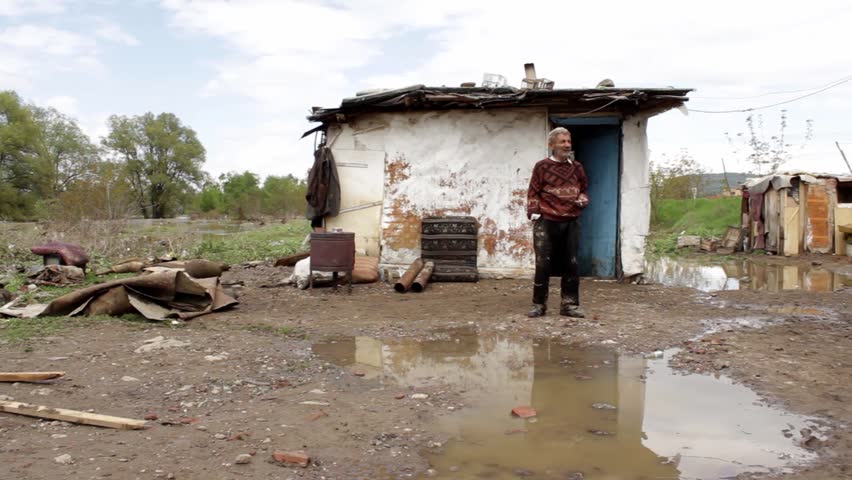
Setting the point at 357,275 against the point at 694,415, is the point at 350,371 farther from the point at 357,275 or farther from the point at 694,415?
the point at 357,275

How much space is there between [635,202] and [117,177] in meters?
15.8

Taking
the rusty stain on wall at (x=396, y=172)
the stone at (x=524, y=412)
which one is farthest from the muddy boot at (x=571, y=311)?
the rusty stain on wall at (x=396, y=172)

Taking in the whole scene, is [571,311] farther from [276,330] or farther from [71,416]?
[71,416]

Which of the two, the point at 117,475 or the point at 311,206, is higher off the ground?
the point at 311,206

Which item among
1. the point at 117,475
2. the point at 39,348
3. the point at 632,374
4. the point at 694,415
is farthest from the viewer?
the point at 39,348

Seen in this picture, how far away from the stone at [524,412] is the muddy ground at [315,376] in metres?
0.35

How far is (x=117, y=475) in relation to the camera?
2.48 metres

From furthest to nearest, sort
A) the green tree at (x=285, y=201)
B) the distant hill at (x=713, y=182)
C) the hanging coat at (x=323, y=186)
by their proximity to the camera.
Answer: the green tree at (x=285, y=201)
the distant hill at (x=713, y=182)
the hanging coat at (x=323, y=186)

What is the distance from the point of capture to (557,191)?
5809mm

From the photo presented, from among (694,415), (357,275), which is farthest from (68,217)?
(694,415)

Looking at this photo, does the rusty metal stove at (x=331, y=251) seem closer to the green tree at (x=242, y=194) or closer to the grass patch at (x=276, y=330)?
the grass patch at (x=276, y=330)

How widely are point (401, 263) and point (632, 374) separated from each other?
212 inches

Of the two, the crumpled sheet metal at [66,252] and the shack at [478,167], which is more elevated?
the shack at [478,167]

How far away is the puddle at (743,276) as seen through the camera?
350 inches
